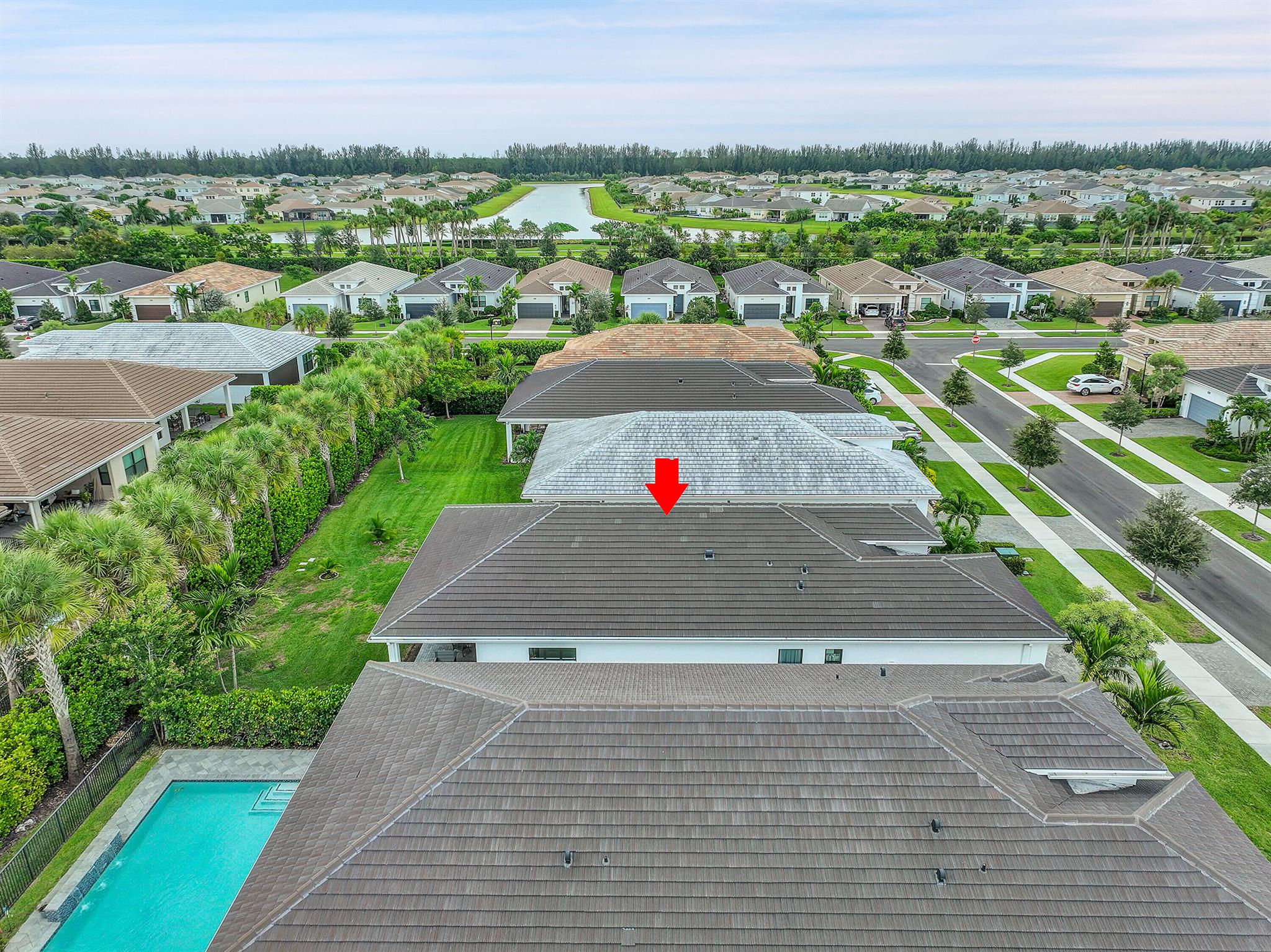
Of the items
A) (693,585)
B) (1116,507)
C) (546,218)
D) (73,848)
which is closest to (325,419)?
(73,848)

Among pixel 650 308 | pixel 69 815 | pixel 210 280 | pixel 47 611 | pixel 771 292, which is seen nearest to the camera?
pixel 47 611

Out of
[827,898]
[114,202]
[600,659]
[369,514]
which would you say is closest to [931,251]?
[369,514]

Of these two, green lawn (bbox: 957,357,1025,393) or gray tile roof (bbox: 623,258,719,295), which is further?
gray tile roof (bbox: 623,258,719,295)

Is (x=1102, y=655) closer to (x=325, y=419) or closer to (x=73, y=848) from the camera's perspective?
(x=73, y=848)

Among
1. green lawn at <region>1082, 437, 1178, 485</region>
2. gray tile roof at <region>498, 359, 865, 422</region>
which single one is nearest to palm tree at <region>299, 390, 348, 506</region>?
gray tile roof at <region>498, 359, 865, 422</region>

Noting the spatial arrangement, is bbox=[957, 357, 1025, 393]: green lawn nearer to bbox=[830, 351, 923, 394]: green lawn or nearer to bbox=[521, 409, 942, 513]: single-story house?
bbox=[830, 351, 923, 394]: green lawn

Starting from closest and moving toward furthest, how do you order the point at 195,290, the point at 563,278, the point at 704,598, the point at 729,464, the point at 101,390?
the point at 704,598
the point at 729,464
the point at 101,390
the point at 195,290
the point at 563,278
